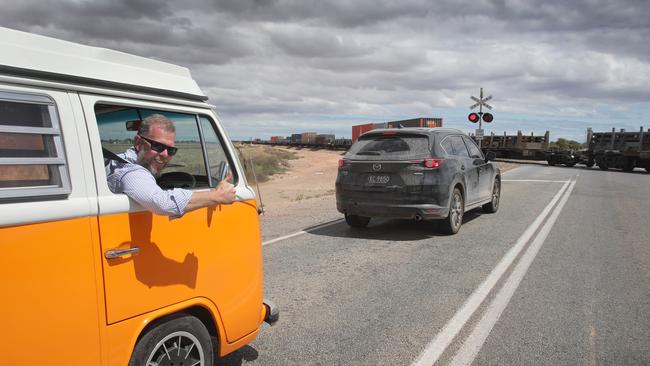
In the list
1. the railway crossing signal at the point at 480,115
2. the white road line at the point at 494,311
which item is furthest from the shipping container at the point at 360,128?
the white road line at the point at 494,311

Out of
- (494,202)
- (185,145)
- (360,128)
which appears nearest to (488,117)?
(494,202)

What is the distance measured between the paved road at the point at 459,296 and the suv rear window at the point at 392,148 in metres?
1.38

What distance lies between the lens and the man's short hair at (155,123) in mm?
2684

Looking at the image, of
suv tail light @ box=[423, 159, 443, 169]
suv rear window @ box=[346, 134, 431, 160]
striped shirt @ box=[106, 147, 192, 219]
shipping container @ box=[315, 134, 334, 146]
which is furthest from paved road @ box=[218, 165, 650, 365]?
shipping container @ box=[315, 134, 334, 146]

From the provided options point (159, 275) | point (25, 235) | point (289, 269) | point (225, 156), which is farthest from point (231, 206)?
point (289, 269)

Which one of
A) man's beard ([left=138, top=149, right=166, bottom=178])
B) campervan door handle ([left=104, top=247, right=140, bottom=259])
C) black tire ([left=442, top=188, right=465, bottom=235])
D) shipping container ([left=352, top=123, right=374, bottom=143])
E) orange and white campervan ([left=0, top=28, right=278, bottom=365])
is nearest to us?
orange and white campervan ([left=0, top=28, right=278, bottom=365])

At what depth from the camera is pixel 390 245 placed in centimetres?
758

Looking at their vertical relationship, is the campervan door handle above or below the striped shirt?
below

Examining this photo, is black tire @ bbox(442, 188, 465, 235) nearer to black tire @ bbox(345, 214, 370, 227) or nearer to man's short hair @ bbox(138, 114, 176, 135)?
black tire @ bbox(345, 214, 370, 227)

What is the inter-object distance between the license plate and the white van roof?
17.0 feet

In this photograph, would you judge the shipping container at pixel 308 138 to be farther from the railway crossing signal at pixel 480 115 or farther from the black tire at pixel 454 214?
the black tire at pixel 454 214

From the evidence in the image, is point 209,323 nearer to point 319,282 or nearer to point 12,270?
point 12,270

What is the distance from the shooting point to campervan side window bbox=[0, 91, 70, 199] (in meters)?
2.05

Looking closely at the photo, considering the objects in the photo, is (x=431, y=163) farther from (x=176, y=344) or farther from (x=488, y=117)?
(x=488, y=117)
